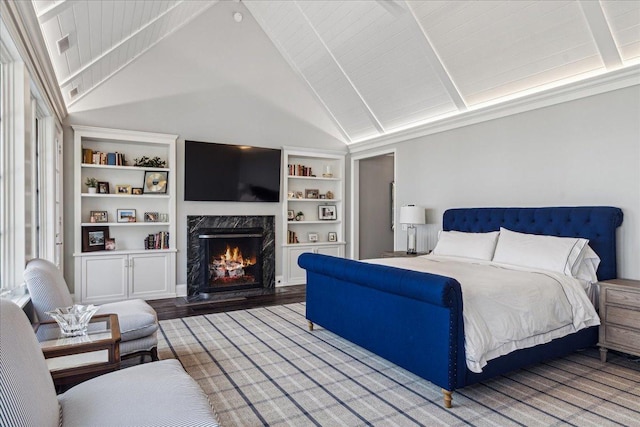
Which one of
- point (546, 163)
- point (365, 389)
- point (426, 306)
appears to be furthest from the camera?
point (546, 163)

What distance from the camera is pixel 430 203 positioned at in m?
5.70

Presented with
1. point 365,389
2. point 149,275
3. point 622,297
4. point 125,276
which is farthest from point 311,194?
point 622,297

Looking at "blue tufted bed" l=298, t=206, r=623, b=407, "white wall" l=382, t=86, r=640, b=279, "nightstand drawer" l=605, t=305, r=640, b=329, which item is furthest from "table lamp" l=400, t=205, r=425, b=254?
"nightstand drawer" l=605, t=305, r=640, b=329

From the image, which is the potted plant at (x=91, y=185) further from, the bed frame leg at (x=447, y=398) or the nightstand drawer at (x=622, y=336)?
the nightstand drawer at (x=622, y=336)

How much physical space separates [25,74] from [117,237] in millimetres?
3209

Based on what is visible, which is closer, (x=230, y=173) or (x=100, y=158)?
(x=100, y=158)

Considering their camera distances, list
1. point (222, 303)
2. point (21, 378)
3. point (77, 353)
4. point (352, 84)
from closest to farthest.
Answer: point (21, 378) → point (77, 353) → point (222, 303) → point (352, 84)

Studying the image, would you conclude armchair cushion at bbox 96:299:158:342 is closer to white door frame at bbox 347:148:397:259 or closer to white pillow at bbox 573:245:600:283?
white pillow at bbox 573:245:600:283

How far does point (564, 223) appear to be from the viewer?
384 centimetres

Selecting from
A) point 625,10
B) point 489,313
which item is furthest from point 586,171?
point 489,313

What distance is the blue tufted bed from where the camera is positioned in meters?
2.45

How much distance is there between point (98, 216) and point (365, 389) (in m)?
4.41

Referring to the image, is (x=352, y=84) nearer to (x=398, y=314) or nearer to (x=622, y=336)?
(x=398, y=314)

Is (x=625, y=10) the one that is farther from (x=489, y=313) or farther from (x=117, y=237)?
(x=117, y=237)
